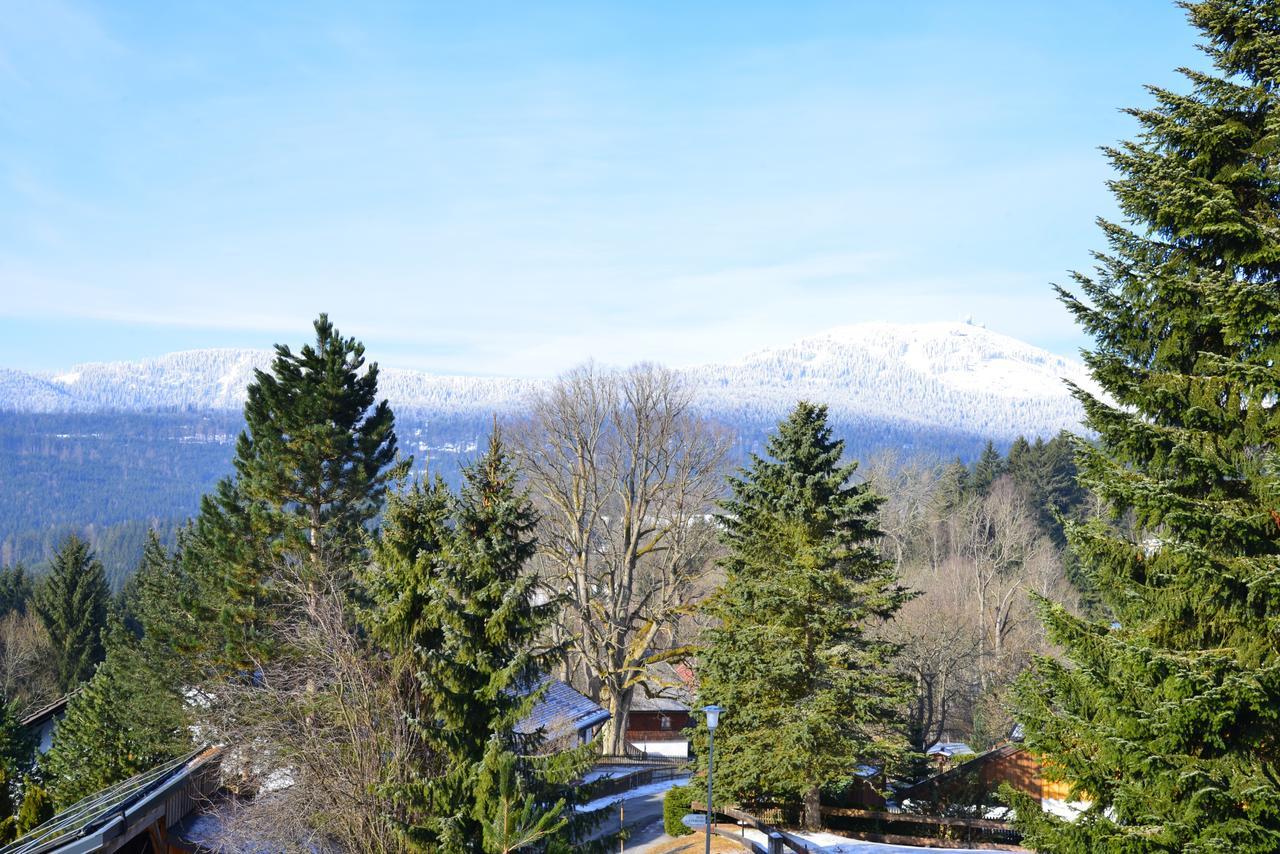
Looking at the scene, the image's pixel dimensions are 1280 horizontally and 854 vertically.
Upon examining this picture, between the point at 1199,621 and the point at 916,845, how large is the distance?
15.0 meters

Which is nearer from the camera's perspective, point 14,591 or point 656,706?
point 656,706

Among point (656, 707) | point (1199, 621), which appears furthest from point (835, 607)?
point (656, 707)

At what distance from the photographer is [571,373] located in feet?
133

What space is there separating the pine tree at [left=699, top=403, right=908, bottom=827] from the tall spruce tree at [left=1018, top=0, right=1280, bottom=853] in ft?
36.9

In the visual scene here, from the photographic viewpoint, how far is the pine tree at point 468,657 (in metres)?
15.0

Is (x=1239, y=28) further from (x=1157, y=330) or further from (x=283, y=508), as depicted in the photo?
(x=283, y=508)

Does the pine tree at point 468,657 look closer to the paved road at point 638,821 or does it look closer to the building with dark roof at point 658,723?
the paved road at point 638,821

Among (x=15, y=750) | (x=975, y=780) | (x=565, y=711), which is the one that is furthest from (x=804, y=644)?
(x=15, y=750)

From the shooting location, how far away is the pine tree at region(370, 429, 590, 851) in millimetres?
14984

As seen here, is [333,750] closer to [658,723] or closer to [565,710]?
[565,710]

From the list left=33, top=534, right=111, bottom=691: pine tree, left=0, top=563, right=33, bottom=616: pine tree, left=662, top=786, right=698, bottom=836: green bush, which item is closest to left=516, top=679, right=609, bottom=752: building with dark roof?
left=662, top=786, right=698, bottom=836: green bush

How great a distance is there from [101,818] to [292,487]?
1199cm

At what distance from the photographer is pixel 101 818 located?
14945 mm

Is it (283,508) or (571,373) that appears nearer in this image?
(283,508)
